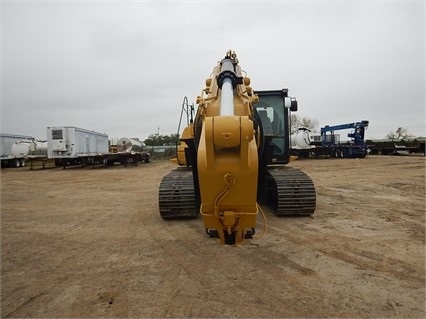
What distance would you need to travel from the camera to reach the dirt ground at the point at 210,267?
3.56 meters

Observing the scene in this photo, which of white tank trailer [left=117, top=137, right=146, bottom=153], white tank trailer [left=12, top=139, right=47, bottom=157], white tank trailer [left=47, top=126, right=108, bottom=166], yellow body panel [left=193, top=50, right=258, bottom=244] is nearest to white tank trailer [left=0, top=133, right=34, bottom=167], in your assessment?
white tank trailer [left=12, top=139, right=47, bottom=157]

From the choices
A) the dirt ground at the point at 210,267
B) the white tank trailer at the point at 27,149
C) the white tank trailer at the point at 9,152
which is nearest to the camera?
the dirt ground at the point at 210,267

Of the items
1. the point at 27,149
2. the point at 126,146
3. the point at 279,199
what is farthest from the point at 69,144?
the point at 279,199

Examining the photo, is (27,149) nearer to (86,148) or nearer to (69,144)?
(86,148)

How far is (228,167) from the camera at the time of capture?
11.4 ft

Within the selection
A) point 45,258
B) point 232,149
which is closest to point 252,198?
point 232,149

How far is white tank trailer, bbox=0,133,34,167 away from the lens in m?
29.4

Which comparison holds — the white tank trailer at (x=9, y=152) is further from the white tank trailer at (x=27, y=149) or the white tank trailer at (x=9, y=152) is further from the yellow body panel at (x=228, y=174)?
the yellow body panel at (x=228, y=174)

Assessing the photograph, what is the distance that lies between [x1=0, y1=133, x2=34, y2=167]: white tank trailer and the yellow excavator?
1089 inches

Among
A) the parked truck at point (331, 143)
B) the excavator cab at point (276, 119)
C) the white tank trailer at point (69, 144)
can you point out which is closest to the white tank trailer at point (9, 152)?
the white tank trailer at point (69, 144)

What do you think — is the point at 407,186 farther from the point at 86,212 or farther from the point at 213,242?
the point at 86,212

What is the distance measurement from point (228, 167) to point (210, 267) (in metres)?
1.74

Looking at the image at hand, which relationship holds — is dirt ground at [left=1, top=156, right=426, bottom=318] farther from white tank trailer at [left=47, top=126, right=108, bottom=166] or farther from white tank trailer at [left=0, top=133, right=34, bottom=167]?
white tank trailer at [left=0, top=133, right=34, bottom=167]

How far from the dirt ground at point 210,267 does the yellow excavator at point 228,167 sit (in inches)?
18.6
